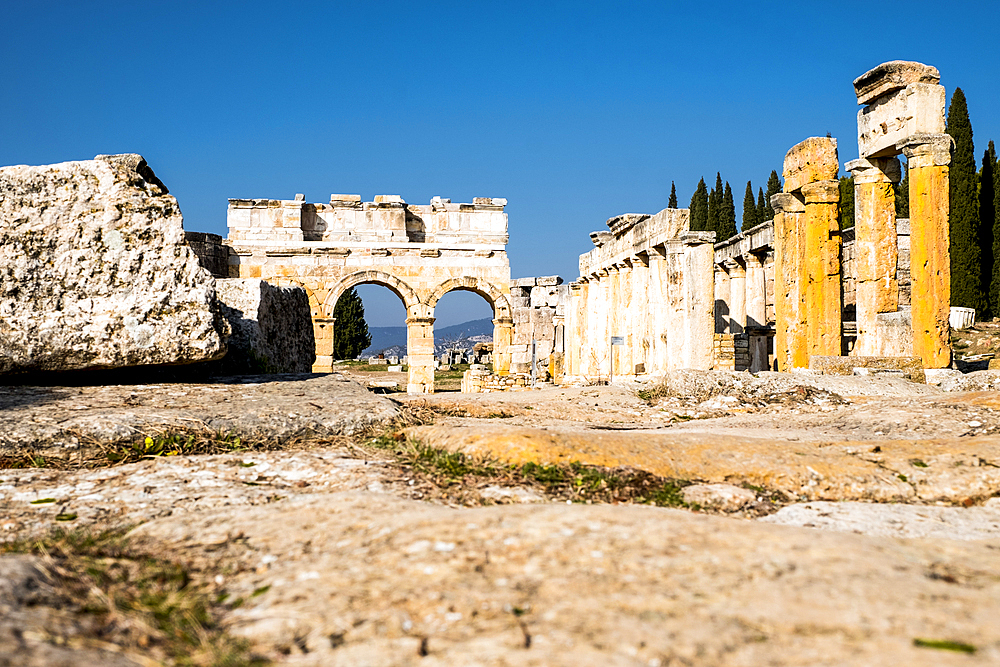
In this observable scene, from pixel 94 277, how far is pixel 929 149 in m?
10.9

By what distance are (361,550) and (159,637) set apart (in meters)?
0.68

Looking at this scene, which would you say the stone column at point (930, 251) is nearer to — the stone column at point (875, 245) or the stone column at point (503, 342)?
the stone column at point (875, 245)

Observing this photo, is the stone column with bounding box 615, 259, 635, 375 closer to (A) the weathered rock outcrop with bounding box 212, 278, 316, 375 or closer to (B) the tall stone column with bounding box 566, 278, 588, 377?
(B) the tall stone column with bounding box 566, 278, 588, 377

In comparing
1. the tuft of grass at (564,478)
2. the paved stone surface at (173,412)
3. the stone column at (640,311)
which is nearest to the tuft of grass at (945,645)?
the tuft of grass at (564,478)

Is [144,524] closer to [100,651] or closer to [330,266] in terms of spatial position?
[100,651]

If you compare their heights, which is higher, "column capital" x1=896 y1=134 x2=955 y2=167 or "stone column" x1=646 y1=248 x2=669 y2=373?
"column capital" x1=896 y1=134 x2=955 y2=167

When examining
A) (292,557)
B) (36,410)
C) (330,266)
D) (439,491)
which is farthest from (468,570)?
(330,266)

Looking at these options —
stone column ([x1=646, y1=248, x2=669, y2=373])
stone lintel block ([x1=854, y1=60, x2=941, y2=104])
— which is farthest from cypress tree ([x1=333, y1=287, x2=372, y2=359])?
stone lintel block ([x1=854, y1=60, x2=941, y2=104])

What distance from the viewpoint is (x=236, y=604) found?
2174 mm

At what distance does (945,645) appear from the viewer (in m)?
1.84

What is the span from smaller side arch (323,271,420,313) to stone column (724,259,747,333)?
30.5ft

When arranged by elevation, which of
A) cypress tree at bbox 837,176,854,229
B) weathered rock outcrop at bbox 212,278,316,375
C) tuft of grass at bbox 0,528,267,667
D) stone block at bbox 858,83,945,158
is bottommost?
tuft of grass at bbox 0,528,267,667

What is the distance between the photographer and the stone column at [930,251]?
37.2ft

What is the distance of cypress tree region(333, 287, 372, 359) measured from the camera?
2010 inches
